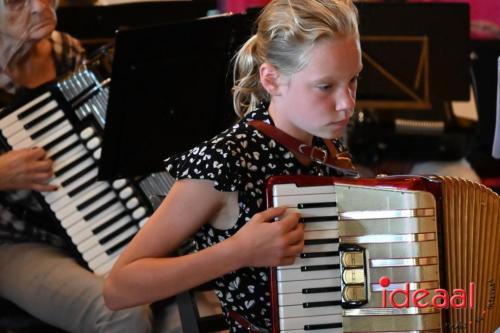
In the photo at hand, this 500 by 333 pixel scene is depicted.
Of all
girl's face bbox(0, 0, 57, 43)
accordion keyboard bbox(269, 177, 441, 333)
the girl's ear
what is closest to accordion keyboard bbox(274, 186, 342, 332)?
accordion keyboard bbox(269, 177, 441, 333)

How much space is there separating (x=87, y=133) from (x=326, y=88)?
31.8 inches

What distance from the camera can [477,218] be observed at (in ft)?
5.42

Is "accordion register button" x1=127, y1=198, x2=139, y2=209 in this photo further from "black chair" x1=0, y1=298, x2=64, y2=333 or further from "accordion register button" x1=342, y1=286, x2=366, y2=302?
"accordion register button" x1=342, y1=286, x2=366, y2=302

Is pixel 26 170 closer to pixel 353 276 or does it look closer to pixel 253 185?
pixel 253 185

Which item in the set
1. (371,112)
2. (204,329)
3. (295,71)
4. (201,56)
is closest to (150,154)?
(201,56)

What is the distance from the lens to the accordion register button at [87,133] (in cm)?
221

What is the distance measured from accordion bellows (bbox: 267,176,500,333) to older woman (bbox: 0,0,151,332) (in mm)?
659

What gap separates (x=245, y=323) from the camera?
171 centimetres

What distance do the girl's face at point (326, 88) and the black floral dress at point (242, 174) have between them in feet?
0.31

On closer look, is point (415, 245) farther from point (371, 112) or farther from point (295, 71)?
point (371, 112)

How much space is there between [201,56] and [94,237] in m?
0.50

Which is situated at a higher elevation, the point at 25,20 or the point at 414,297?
the point at 25,20

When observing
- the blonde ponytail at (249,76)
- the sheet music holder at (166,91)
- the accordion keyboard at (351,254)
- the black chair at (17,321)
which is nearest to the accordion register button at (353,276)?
the accordion keyboard at (351,254)

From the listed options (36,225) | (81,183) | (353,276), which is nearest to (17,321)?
(36,225)
